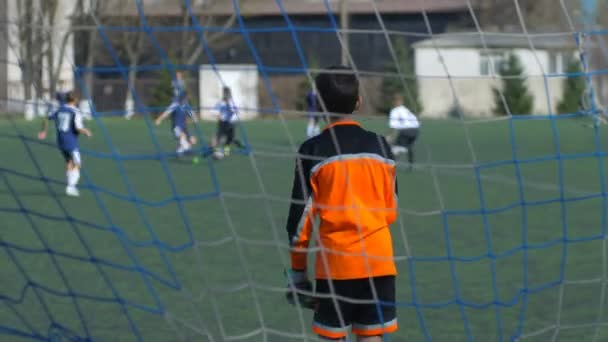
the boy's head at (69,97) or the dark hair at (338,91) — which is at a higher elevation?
the boy's head at (69,97)

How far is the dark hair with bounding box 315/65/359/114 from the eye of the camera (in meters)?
4.25

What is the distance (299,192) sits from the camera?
4180 mm

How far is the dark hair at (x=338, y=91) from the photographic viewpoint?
425cm

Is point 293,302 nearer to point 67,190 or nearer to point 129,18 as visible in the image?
point 67,190

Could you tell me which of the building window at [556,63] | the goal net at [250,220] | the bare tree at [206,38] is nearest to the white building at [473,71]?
the building window at [556,63]

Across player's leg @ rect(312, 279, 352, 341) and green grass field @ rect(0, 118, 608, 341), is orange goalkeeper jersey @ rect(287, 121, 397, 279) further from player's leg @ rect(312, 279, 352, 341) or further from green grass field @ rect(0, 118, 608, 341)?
green grass field @ rect(0, 118, 608, 341)

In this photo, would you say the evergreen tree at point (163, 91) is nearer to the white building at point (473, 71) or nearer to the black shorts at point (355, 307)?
the white building at point (473, 71)

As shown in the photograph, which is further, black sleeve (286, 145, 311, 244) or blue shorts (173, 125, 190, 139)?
blue shorts (173, 125, 190, 139)

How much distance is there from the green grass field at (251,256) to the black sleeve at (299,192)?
243 mm

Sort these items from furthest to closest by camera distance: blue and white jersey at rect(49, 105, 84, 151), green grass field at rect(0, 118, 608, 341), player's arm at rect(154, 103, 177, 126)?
blue and white jersey at rect(49, 105, 84, 151) < player's arm at rect(154, 103, 177, 126) < green grass field at rect(0, 118, 608, 341)

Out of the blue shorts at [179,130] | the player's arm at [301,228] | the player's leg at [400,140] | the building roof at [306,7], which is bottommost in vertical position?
the player's arm at [301,228]

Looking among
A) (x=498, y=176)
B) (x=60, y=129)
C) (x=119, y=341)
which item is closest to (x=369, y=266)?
(x=119, y=341)

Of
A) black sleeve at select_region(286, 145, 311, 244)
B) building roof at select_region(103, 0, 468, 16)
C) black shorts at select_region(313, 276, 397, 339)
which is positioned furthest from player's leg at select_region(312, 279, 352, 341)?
building roof at select_region(103, 0, 468, 16)

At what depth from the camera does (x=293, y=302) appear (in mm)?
4316
